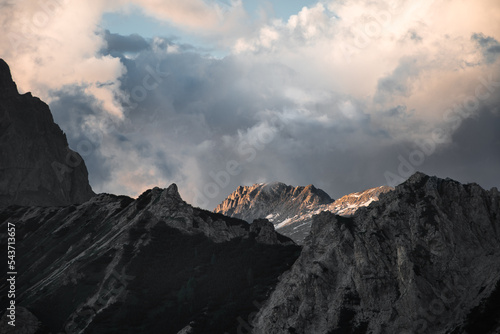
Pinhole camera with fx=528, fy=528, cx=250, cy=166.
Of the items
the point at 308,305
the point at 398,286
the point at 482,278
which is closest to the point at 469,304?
the point at 482,278

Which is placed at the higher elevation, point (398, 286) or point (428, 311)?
point (398, 286)

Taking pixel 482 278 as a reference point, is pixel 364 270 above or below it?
above

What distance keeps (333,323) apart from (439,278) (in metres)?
40.3

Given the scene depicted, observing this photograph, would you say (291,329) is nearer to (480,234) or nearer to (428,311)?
(428,311)

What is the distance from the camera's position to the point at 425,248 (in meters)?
195

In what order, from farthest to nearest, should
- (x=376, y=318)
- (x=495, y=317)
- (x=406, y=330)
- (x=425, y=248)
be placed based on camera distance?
(x=425, y=248)
(x=376, y=318)
(x=406, y=330)
(x=495, y=317)

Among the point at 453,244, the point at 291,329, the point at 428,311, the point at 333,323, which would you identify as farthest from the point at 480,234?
the point at 291,329

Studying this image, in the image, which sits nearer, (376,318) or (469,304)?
(469,304)

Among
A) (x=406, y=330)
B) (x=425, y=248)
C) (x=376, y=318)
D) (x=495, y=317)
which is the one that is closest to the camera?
(x=495, y=317)

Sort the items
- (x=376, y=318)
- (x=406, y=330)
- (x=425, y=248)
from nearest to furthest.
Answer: (x=406, y=330) < (x=376, y=318) < (x=425, y=248)

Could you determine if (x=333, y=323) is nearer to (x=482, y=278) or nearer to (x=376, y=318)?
(x=376, y=318)

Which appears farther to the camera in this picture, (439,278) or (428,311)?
(439,278)

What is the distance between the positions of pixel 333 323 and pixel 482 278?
53.1 m

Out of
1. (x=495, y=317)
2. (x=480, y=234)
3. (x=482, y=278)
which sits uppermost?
(x=480, y=234)
